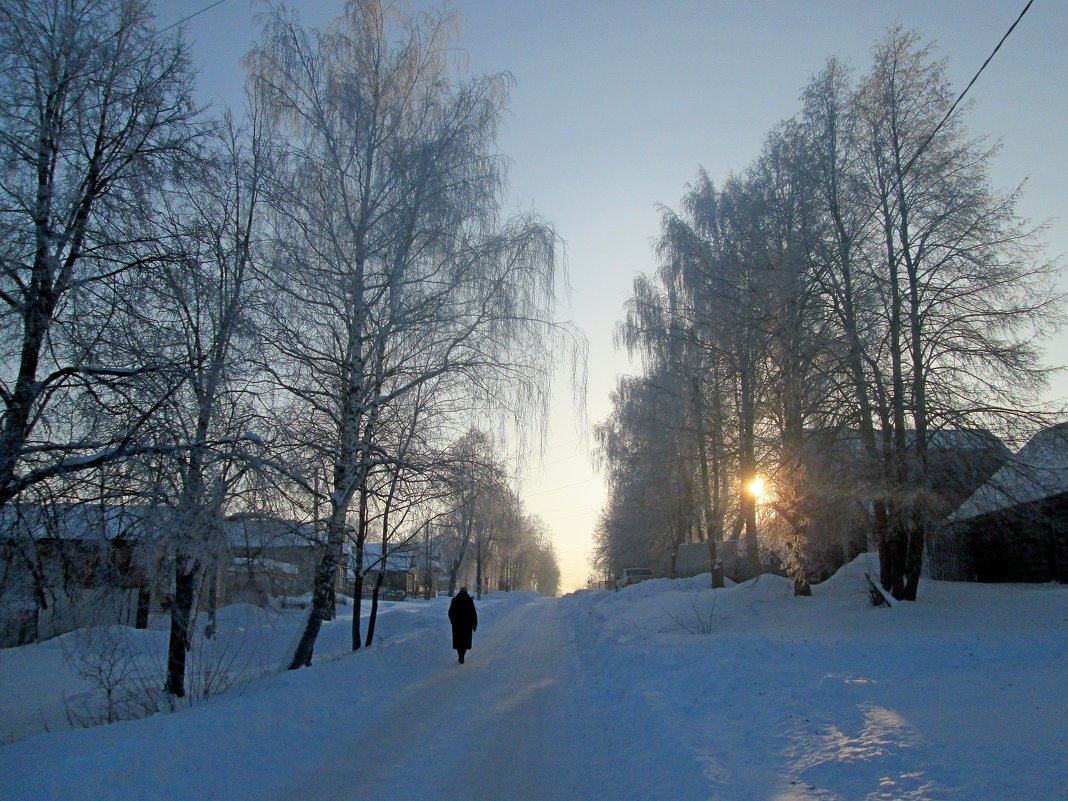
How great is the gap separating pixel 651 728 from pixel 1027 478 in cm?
1000

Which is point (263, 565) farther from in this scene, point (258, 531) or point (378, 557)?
point (378, 557)

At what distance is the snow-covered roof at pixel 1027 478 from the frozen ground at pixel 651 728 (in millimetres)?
1963

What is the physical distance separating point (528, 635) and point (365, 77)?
16847mm

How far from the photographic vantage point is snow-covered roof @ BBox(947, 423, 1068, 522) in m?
12.8

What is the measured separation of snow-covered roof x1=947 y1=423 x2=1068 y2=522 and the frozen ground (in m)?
1.96

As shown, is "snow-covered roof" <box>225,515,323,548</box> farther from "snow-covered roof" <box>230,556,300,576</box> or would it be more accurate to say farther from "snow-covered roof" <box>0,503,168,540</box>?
"snow-covered roof" <box>0,503,168,540</box>

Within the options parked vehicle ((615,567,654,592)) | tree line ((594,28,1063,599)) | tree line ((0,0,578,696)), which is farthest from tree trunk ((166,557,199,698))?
parked vehicle ((615,567,654,592))

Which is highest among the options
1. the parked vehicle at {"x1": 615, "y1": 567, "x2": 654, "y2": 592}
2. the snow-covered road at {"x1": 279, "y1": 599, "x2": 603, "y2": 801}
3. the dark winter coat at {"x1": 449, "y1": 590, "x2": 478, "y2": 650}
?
the dark winter coat at {"x1": 449, "y1": 590, "x2": 478, "y2": 650}

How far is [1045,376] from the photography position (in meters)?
12.9

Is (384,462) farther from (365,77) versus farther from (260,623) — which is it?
(365,77)

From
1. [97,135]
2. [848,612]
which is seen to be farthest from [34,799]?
[848,612]

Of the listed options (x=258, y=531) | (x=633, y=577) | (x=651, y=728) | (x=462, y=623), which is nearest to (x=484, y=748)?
(x=651, y=728)

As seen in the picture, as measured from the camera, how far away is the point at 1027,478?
12.9 meters

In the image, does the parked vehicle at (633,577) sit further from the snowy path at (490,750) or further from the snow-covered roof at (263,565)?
the snow-covered roof at (263,565)
